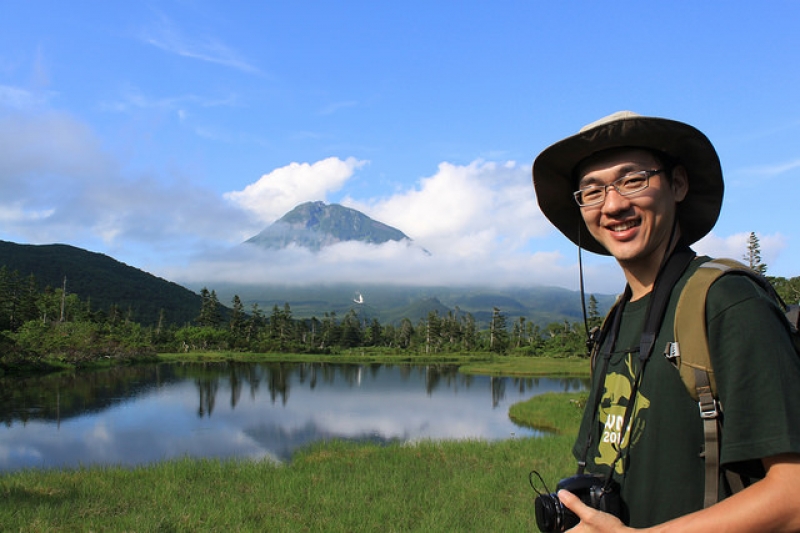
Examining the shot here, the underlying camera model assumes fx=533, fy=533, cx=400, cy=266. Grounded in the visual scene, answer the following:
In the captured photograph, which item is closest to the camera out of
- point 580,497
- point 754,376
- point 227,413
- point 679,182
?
point 754,376

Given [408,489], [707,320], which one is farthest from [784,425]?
[408,489]

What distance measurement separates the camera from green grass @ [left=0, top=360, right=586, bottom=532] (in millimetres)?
6273

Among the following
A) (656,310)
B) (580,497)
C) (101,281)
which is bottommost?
(580,497)

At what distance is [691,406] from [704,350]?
0.16m

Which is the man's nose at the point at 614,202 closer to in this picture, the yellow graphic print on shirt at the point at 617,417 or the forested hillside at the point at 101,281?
the yellow graphic print on shirt at the point at 617,417

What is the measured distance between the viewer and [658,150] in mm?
1522

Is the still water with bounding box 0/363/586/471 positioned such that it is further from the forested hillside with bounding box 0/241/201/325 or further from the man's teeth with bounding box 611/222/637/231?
the forested hillside with bounding box 0/241/201/325

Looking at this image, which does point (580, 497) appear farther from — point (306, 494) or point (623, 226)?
point (306, 494)

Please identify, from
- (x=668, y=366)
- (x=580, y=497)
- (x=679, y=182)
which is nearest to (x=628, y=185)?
(x=679, y=182)

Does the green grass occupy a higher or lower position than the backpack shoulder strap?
lower

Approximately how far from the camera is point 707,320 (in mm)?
1156

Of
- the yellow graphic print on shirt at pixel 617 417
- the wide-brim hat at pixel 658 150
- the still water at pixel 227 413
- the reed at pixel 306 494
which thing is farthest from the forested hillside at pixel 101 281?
the yellow graphic print on shirt at pixel 617 417

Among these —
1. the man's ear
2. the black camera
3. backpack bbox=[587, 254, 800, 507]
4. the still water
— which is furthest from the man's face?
the still water

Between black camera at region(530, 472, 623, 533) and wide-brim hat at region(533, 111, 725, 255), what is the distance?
765mm
